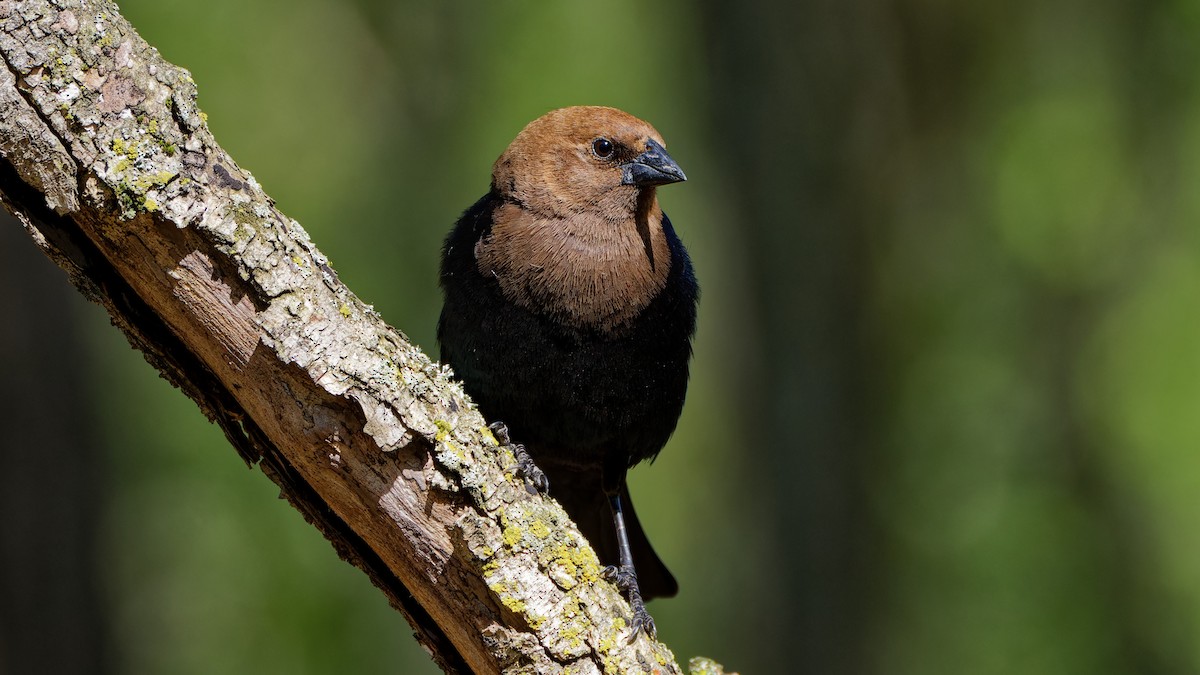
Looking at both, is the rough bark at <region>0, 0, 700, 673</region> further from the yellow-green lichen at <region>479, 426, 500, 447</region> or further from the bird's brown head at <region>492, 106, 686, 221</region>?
the bird's brown head at <region>492, 106, 686, 221</region>

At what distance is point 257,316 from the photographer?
2049mm

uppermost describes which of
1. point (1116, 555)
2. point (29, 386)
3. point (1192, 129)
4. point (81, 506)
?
point (1192, 129)

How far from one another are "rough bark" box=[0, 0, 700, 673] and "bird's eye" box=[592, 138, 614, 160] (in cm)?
121

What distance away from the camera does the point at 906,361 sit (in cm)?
576

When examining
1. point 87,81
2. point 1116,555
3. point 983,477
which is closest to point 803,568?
point 983,477

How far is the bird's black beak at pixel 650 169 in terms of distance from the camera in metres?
3.33

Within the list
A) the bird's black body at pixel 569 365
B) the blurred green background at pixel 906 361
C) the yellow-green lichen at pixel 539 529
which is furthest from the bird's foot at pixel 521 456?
the blurred green background at pixel 906 361

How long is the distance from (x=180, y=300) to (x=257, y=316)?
14 centimetres

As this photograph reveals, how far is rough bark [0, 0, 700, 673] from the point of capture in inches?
75.2

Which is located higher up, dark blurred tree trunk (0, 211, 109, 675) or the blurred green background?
the blurred green background

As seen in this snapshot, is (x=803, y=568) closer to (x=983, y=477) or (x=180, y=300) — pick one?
(x=983, y=477)

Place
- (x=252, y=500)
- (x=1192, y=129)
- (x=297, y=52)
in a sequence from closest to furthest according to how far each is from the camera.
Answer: (x=1192, y=129), (x=252, y=500), (x=297, y=52)

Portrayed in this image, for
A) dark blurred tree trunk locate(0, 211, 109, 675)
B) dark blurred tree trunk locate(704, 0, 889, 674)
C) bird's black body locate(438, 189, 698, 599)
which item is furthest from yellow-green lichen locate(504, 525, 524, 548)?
dark blurred tree trunk locate(704, 0, 889, 674)

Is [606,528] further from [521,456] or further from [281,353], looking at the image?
[281,353]
